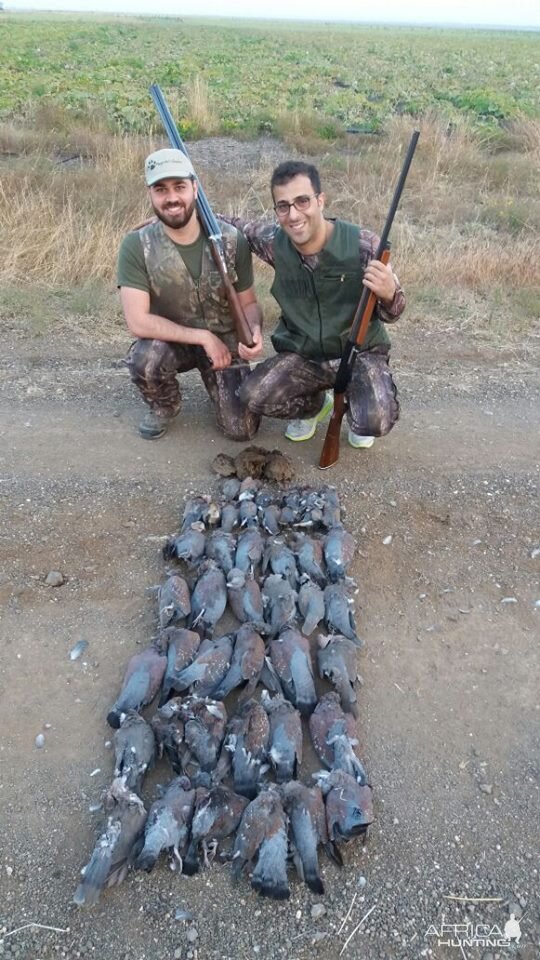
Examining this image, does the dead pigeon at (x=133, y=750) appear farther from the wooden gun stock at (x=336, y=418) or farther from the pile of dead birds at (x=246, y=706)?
the wooden gun stock at (x=336, y=418)

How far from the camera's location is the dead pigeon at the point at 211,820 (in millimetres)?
2881

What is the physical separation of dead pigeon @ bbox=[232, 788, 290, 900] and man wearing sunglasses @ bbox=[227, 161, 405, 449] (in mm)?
2950

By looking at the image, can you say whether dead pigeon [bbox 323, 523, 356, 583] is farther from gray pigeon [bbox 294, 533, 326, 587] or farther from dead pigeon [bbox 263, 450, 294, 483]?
dead pigeon [bbox 263, 450, 294, 483]

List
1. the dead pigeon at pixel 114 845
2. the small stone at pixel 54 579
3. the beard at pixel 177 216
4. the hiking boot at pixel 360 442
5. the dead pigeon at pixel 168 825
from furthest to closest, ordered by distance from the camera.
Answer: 1. the hiking boot at pixel 360 442
2. the beard at pixel 177 216
3. the small stone at pixel 54 579
4. the dead pigeon at pixel 168 825
5. the dead pigeon at pixel 114 845

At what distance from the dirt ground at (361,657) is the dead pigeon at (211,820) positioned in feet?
0.29

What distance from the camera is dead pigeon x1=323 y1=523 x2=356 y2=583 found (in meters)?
4.34

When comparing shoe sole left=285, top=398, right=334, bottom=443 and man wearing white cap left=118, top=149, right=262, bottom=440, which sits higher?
man wearing white cap left=118, top=149, right=262, bottom=440

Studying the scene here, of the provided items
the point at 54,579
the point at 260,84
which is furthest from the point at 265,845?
the point at 260,84

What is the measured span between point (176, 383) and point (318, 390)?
1.13 metres

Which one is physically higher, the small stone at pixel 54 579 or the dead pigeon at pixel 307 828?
the dead pigeon at pixel 307 828

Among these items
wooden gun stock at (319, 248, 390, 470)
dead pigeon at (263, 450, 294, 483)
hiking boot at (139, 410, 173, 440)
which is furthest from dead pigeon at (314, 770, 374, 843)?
hiking boot at (139, 410, 173, 440)

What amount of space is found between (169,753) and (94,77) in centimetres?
2463

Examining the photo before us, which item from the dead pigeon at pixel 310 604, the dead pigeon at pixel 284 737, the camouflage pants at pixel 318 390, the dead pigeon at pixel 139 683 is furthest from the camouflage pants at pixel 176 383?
the dead pigeon at pixel 284 737

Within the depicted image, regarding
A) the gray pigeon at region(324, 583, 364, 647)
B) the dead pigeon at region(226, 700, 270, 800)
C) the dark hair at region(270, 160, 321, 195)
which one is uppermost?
the dark hair at region(270, 160, 321, 195)
